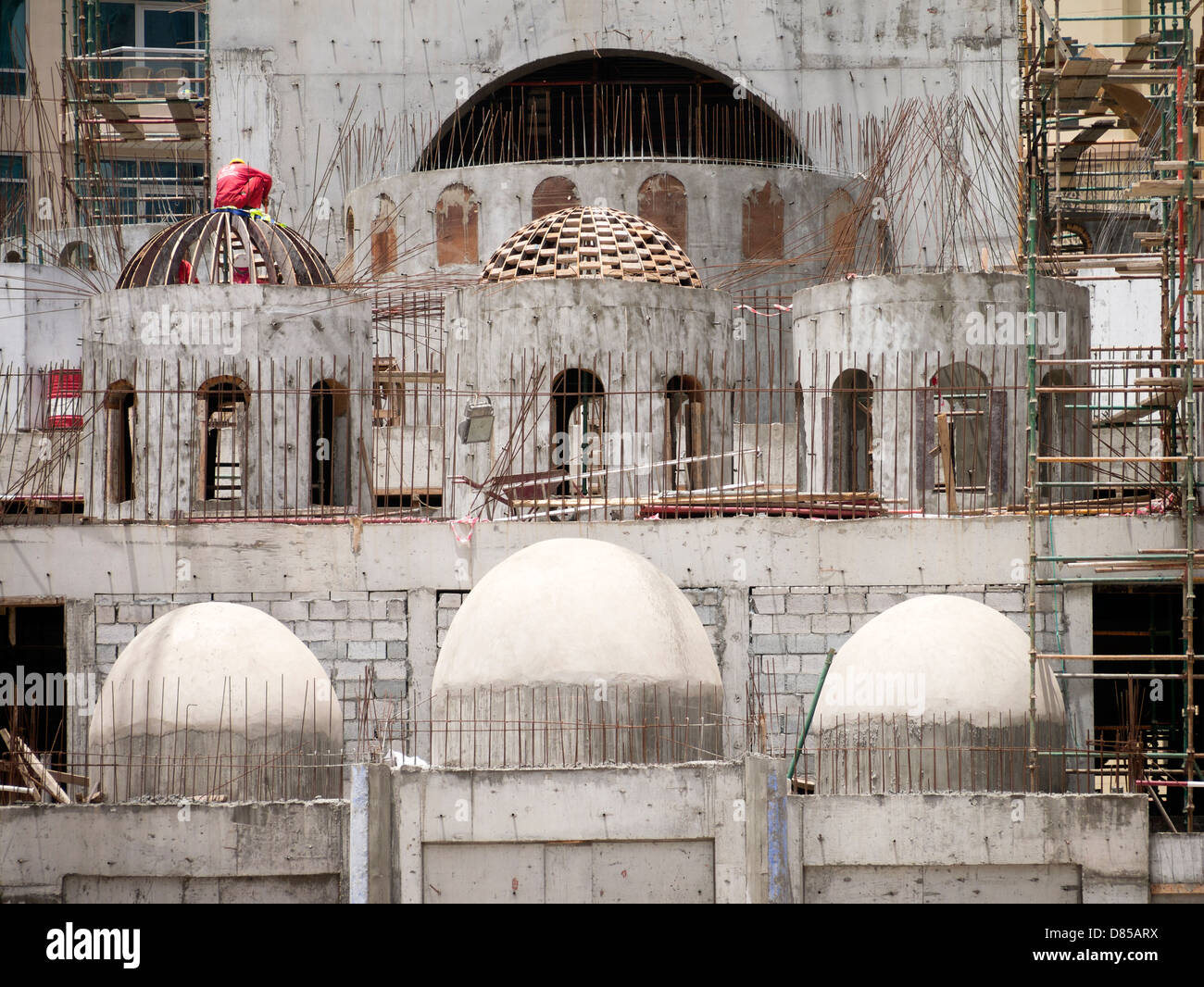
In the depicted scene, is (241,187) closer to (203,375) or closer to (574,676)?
(203,375)

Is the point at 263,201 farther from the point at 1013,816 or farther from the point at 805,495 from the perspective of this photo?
the point at 1013,816

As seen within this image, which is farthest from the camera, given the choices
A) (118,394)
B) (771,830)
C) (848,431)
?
(848,431)

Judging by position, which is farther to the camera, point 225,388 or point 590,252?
point 590,252

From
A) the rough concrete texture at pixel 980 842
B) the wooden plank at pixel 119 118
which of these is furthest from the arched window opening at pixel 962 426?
the wooden plank at pixel 119 118

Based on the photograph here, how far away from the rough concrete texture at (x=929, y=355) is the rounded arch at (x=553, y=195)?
7.14 meters

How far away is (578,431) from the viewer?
1016 inches

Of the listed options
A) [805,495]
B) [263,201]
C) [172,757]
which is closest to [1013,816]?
[805,495]

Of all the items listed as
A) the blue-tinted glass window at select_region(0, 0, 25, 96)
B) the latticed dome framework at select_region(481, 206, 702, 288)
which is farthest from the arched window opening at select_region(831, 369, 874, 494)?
the blue-tinted glass window at select_region(0, 0, 25, 96)

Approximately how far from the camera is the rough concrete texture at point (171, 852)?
1830cm

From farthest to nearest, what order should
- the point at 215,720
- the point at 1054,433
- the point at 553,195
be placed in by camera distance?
the point at 553,195 < the point at 1054,433 < the point at 215,720

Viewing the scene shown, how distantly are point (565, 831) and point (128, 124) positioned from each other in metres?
24.5

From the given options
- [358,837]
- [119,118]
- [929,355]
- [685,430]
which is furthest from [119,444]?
[119,118]

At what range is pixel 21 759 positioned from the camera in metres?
19.6

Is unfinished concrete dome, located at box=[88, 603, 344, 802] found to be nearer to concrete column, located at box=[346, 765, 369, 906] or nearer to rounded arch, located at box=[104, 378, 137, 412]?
concrete column, located at box=[346, 765, 369, 906]
